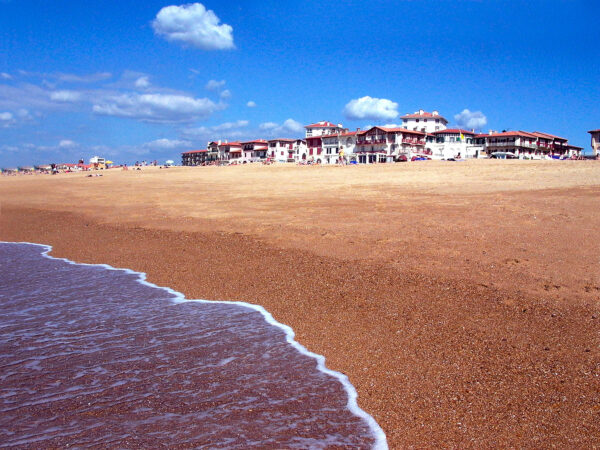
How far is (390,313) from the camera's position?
21.9 ft

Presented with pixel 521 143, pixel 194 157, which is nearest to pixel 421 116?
pixel 521 143

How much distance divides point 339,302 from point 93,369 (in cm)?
363

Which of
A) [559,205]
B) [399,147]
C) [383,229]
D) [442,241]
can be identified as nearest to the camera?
[442,241]

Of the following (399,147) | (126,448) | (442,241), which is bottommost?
(126,448)

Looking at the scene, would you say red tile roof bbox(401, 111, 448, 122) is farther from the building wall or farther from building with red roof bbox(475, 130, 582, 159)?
building with red roof bbox(475, 130, 582, 159)

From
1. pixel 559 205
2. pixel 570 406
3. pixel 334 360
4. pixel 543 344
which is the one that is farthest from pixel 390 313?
pixel 559 205

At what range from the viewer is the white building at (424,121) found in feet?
377

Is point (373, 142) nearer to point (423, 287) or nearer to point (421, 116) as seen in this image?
point (421, 116)

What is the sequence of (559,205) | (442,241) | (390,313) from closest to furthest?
(390,313) → (442,241) → (559,205)

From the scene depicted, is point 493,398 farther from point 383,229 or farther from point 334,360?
point 383,229

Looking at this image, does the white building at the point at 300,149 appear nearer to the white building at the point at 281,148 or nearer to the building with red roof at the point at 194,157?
the white building at the point at 281,148

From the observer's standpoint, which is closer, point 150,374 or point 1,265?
point 150,374

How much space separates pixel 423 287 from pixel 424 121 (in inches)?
4535

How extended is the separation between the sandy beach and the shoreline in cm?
2
